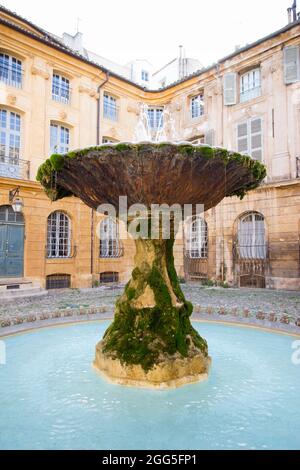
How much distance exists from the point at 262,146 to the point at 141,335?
495 inches

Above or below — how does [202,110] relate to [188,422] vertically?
above

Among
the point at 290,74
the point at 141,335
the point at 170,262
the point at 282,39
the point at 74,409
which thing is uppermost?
the point at 282,39

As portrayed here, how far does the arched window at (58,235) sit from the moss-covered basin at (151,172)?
391 inches

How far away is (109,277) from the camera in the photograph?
1580cm

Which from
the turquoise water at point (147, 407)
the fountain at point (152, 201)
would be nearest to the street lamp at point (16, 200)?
the fountain at point (152, 201)

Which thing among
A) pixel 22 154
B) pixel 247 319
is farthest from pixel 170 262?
pixel 22 154

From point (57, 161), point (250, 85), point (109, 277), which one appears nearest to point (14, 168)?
point (109, 277)

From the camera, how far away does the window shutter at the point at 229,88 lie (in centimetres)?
1502

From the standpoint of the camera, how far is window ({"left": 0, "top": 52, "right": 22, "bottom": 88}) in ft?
41.6

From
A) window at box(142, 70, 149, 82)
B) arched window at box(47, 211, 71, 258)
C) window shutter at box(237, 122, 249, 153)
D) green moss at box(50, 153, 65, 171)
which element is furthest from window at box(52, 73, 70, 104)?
window at box(142, 70, 149, 82)

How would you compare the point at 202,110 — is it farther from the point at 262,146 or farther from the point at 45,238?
the point at 45,238

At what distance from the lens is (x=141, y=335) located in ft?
12.6

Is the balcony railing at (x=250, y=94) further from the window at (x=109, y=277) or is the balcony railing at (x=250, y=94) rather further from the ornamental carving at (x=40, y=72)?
the window at (x=109, y=277)

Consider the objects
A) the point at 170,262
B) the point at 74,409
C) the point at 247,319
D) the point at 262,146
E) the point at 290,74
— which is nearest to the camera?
the point at 74,409
